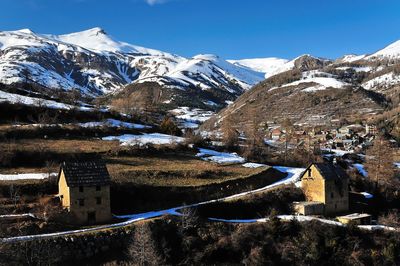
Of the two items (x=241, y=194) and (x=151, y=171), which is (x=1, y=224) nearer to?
(x=151, y=171)

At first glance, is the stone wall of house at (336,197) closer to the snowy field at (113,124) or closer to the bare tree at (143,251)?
the bare tree at (143,251)

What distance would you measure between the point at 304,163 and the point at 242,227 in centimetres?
2840

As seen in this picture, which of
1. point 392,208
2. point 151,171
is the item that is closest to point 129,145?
point 151,171

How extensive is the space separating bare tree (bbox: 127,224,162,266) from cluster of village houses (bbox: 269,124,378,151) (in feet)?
222

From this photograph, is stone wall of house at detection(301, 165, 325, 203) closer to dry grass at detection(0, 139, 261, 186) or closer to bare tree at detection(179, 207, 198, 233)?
dry grass at detection(0, 139, 261, 186)

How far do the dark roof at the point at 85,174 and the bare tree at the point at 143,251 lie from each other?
22.7ft

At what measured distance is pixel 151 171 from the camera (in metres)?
49.3

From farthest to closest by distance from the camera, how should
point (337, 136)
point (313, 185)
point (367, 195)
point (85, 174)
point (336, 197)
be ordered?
point (337, 136), point (367, 195), point (313, 185), point (336, 197), point (85, 174)

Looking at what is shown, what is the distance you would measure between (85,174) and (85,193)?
5.32 feet

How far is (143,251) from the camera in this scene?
32156mm

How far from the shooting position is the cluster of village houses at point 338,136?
368 feet

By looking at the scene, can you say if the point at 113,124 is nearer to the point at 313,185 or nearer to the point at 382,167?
the point at 313,185

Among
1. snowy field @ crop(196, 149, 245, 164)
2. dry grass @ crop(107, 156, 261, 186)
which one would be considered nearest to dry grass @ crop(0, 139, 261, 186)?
dry grass @ crop(107, 156, 261, 186)

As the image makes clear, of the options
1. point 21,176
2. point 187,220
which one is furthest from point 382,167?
point 21,176
